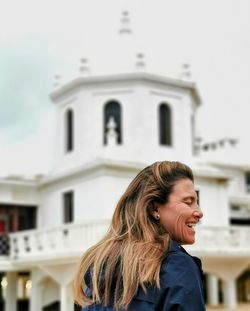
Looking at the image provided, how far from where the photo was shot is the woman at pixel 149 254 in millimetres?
1891

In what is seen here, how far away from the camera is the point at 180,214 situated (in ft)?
6.82

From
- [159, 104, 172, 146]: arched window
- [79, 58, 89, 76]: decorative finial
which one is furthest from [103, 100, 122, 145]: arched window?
[159, 104, 172, 146]: arched window

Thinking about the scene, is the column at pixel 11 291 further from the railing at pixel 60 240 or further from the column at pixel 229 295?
the column at pixel 229 295

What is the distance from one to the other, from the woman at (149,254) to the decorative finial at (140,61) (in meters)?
20.4

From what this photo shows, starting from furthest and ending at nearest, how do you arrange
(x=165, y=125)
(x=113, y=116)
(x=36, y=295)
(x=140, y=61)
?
(x=165, y=125)
(x=113, y=116)
(x=140, y=61)
(x=36, y=295)

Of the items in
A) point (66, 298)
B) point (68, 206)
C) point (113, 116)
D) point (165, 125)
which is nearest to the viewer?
point (66, 298)

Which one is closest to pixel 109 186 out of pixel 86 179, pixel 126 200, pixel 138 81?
pixel 86 179

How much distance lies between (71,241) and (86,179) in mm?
3397

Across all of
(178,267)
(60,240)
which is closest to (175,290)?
(178,267)

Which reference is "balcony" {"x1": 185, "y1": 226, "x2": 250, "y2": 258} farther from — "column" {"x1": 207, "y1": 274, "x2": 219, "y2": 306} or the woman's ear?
the woman's ear

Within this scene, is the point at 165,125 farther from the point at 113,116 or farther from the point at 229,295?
the point at 229,295

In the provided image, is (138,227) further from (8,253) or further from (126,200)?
(8,253)

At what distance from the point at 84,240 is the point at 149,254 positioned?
16.1 meters

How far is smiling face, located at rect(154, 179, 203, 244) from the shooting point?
2.07 meters
